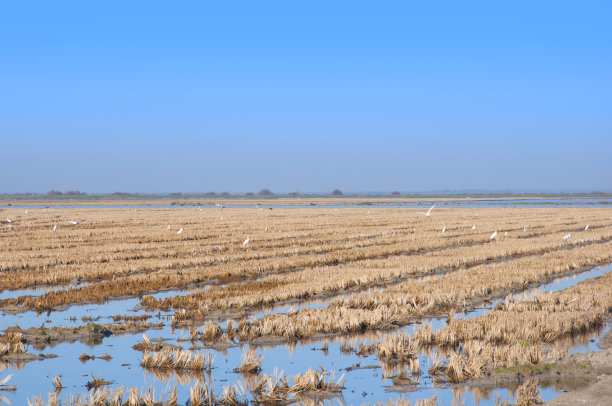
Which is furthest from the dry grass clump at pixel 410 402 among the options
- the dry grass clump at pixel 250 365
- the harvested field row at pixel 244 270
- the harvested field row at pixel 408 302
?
the harvested field row at pixel 244 270

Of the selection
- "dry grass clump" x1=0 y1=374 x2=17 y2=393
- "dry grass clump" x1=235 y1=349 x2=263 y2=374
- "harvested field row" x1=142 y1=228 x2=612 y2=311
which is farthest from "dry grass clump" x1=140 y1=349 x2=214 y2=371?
→ "harvested field row" x1=142 y1=228 x2=612 y2=311

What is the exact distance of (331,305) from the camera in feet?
38.2

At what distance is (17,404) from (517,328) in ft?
23.3

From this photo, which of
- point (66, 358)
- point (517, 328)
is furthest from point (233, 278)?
point (517, 328)

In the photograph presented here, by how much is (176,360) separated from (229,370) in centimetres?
72

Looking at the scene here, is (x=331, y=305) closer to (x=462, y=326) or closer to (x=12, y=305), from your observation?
(x=462, y=326)

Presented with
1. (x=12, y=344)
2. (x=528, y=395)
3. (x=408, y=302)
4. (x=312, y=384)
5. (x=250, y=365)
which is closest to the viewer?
(x=528, y=395)

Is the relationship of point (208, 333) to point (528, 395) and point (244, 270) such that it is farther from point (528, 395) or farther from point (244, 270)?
point (244, 270)

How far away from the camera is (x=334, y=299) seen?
12.6 m

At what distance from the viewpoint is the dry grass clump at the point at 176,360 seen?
7695mm

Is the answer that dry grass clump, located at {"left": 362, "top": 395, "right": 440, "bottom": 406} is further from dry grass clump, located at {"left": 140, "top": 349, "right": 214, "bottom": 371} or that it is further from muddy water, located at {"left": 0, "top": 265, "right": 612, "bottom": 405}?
dry grass clump, located at {"left": 140, "top": 349, "right": 214, "bottom": 371}

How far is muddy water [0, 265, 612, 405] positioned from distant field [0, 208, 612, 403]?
0.14 m

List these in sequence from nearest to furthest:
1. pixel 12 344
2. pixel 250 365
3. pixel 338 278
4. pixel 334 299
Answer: pixel 250 365 → pixel 12 344 → pixel 334 299 → pixel 338 278

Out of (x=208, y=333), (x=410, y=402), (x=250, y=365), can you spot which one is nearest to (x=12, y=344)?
(x=208, y=333)
